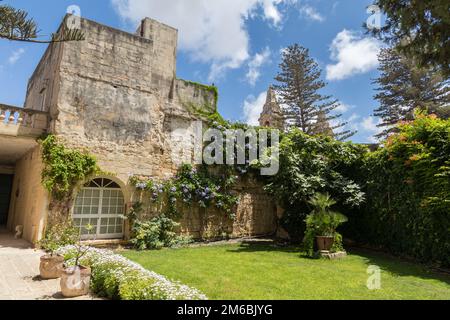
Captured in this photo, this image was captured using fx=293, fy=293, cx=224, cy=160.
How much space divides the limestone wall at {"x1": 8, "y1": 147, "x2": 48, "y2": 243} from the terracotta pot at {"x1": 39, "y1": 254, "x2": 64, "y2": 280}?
132 inches

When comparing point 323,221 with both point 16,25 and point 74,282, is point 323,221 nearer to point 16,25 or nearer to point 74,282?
point 74,282

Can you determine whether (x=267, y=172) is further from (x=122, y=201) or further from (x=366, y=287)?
(x=366, y=287)

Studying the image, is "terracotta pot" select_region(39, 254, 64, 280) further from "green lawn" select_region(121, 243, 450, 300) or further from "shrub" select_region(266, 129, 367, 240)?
"shrub" select_region(266, 129, 367, 240)

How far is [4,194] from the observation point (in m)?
15.5

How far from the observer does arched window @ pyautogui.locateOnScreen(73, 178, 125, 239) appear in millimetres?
9305

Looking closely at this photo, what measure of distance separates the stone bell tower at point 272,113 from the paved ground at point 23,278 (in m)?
19.9

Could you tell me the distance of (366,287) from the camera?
5078mm

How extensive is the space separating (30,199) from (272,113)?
755 inches

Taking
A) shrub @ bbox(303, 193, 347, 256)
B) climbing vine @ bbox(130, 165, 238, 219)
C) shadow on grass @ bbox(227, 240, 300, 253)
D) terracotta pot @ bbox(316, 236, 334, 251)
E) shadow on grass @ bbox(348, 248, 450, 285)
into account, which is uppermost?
climbing vine @ bbox(130, 165, 238, 219)

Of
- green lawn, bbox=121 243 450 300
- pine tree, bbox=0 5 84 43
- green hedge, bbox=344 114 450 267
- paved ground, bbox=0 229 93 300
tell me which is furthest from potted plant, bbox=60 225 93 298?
green hedge, bbox=344 114 450 267

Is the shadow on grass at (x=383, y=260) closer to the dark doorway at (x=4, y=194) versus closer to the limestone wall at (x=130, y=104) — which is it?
the limestone wall at (x=130, y=104)

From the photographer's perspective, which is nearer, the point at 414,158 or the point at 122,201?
the point at 414,158
